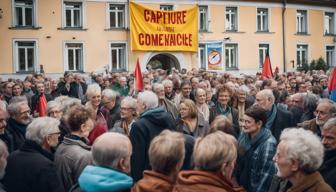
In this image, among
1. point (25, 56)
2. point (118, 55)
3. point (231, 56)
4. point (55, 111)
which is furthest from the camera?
point (231, 56)

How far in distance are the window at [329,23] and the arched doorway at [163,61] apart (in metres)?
13.3

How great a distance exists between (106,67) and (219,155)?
25.9 metres

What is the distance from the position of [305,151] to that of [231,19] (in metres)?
30.3

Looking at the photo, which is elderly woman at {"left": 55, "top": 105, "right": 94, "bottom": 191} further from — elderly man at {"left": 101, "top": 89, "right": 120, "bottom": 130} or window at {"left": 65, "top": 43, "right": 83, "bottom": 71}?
window at {"left": 65, "top": 43, "right": 83, "bottom": 71}

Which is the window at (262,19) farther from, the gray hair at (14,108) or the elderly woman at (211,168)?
the elderly woman at (211,168)

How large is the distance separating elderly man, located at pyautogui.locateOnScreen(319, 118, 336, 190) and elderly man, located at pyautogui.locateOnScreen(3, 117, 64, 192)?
98.1 inches

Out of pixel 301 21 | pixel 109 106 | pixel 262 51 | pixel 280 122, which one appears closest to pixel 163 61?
pixel 262 51

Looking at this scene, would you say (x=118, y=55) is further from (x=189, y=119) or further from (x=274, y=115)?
(x=189, y=119)

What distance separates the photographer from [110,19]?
98.2 ft

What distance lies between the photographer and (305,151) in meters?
4.21

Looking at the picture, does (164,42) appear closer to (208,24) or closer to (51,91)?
(208,24)

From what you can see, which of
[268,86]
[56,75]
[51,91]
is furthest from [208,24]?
[268,86]

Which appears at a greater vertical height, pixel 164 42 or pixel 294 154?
pixel 164 42

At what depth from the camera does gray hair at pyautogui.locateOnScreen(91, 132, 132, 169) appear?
4172mm
